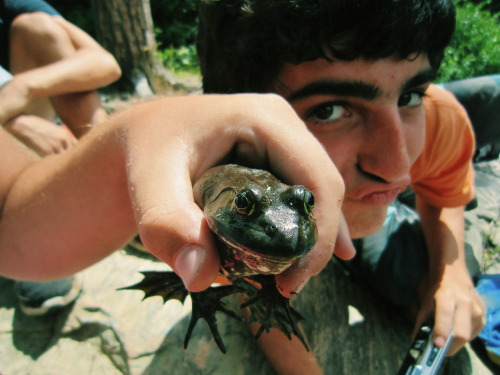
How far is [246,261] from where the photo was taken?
41.6 inches

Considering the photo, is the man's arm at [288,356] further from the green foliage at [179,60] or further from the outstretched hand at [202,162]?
the green foliage at [179,60]

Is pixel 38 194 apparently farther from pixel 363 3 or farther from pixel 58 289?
pixel 363 3

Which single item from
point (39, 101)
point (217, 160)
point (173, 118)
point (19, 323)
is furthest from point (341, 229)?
point (39, 101)

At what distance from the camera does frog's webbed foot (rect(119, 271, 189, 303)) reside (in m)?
1.49

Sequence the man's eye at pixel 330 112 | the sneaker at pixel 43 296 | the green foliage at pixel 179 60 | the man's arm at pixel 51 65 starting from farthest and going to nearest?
the green foliage at pixel 179 60, the man's arm at pixel 51 65, the sneaker at pixel 43 296, the man's eye at pixel 330 112

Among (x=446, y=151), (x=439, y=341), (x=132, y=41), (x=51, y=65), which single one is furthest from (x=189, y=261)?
(x=132, y=41)

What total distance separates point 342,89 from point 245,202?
2.79 feet

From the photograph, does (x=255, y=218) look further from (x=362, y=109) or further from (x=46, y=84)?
(x=46, y=84)

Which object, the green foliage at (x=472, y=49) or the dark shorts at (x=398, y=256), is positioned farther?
the green foliage at (x=472, y=49)

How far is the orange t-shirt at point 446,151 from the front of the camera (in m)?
2.23

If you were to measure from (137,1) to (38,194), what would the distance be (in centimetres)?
466

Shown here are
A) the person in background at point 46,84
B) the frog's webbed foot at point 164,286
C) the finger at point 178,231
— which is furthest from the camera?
the person in background at point 46,84

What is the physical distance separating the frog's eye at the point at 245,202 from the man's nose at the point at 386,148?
87 cm

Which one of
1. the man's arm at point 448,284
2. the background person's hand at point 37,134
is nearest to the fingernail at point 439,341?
the man's arm at point 448,284
